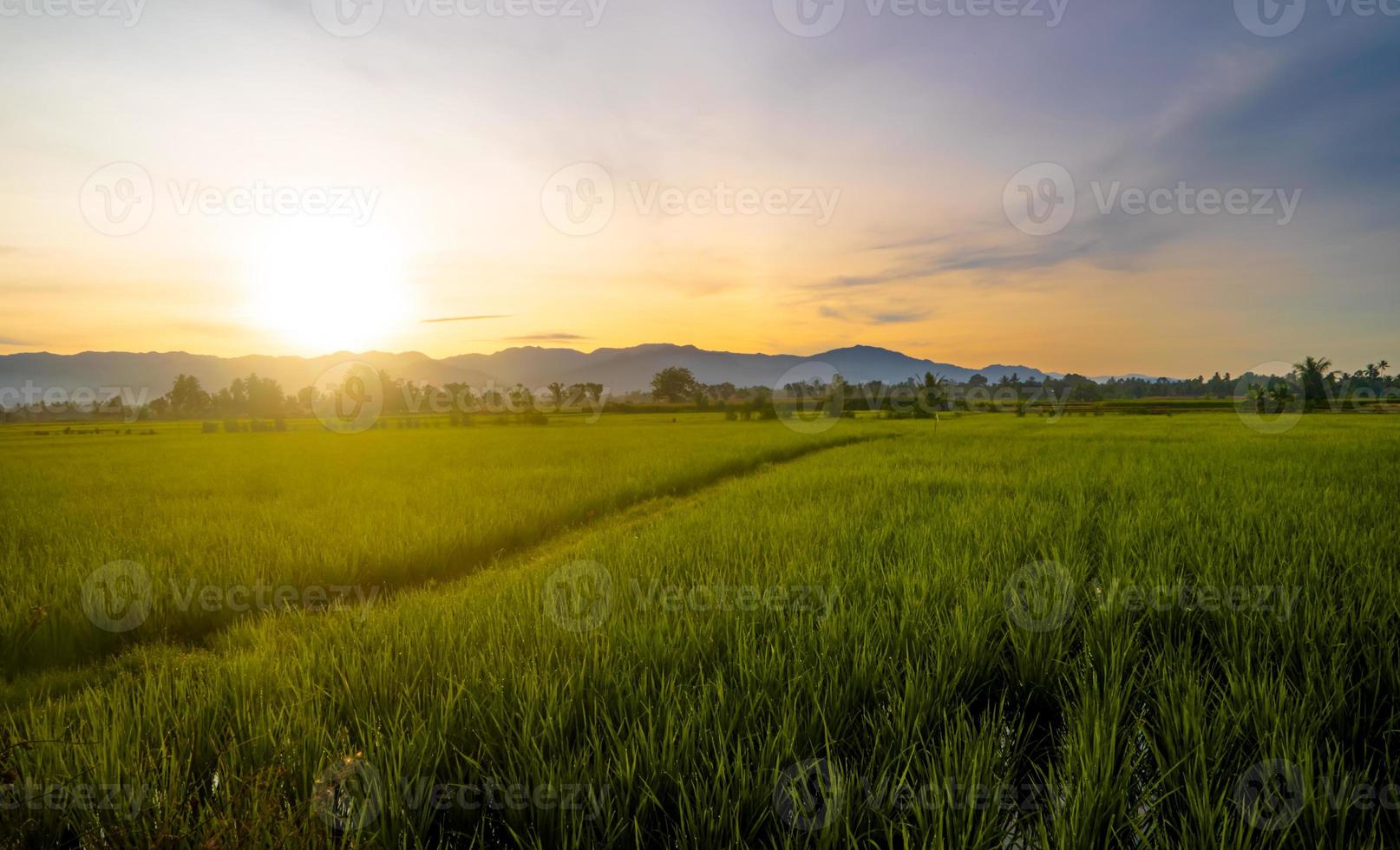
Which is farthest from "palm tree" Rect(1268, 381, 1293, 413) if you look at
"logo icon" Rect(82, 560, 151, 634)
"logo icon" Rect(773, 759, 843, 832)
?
"logo icon" Rect(82, 560, 151, 634)

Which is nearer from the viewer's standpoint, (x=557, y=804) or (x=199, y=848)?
(x=199, y=848)

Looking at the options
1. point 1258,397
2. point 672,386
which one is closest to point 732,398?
point 672,386

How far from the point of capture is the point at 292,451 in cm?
1900

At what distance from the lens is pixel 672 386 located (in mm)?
78812

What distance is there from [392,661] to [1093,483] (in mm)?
9058

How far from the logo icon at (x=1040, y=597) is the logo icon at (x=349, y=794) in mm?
2996

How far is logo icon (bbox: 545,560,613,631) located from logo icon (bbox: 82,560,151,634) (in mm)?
2939

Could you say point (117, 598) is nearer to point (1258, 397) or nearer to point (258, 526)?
point (258, 526)

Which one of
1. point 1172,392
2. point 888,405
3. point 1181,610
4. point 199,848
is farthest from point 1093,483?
point 1172,392

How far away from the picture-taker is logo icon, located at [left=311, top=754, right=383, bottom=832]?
5.56 ft

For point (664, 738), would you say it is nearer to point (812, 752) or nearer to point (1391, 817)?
point (812, 752)

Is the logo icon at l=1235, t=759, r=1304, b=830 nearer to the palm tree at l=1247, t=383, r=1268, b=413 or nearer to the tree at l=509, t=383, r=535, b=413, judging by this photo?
the tree at l=509, t=383, r=535, b=413

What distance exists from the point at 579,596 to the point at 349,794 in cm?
201

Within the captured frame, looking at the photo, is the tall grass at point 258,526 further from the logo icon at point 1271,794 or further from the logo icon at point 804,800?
the logo icon at point 1271,794
